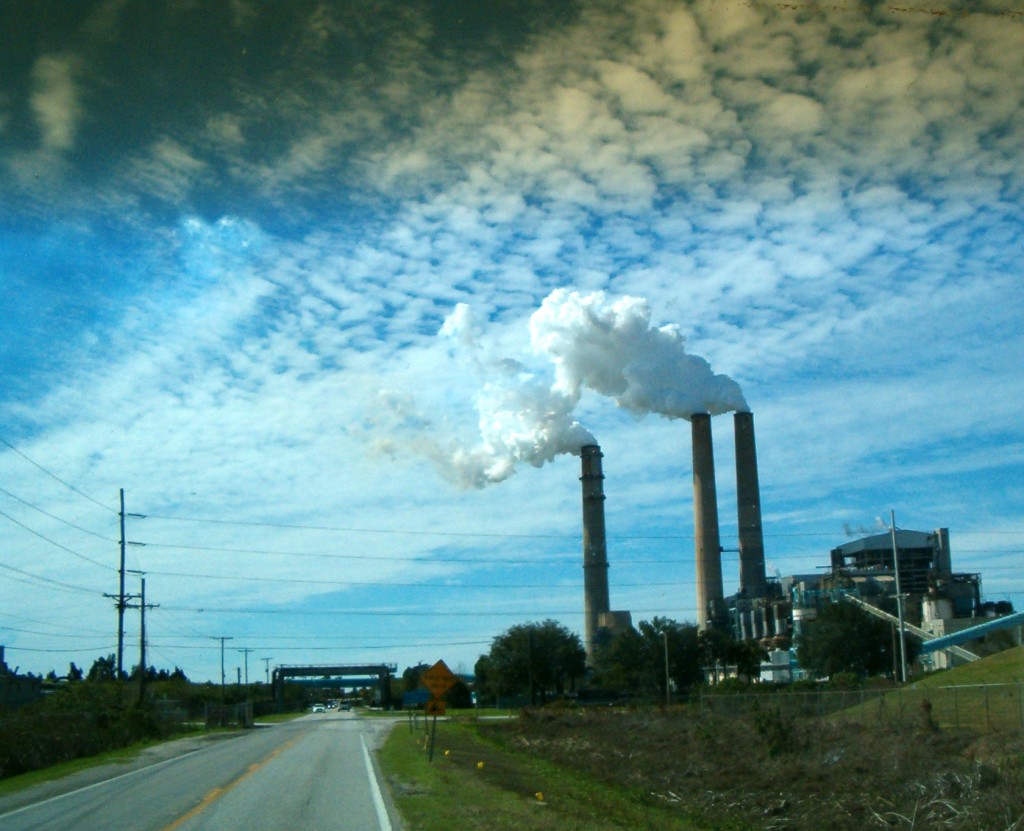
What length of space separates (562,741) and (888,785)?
24.4 metres

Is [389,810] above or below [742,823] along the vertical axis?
above

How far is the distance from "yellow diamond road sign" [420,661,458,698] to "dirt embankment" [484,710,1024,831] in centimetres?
643

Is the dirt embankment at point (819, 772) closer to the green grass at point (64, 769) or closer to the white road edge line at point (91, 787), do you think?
the white road edge line at point (91, 787)

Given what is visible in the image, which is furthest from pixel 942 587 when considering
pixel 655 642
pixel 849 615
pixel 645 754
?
pixel 645 754

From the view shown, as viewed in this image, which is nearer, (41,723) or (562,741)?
(41,723)

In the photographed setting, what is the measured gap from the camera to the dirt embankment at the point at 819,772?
879 inches

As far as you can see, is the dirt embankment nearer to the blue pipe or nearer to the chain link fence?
the chain link fence

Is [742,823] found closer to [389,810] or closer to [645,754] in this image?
[389,810]

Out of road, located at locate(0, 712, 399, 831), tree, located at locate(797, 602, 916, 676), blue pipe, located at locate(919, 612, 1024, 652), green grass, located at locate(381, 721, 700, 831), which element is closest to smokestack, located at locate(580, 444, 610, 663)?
tree, located at locate(797, 602, 916, 676)

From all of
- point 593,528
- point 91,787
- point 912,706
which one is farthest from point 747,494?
point 91,787

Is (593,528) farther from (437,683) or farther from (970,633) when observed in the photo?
(437,683)

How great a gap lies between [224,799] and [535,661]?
3025 inches

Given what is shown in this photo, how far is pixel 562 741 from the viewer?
48.1 m

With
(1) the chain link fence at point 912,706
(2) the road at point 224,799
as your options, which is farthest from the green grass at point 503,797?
(1) the chain link fence at point 912,706
